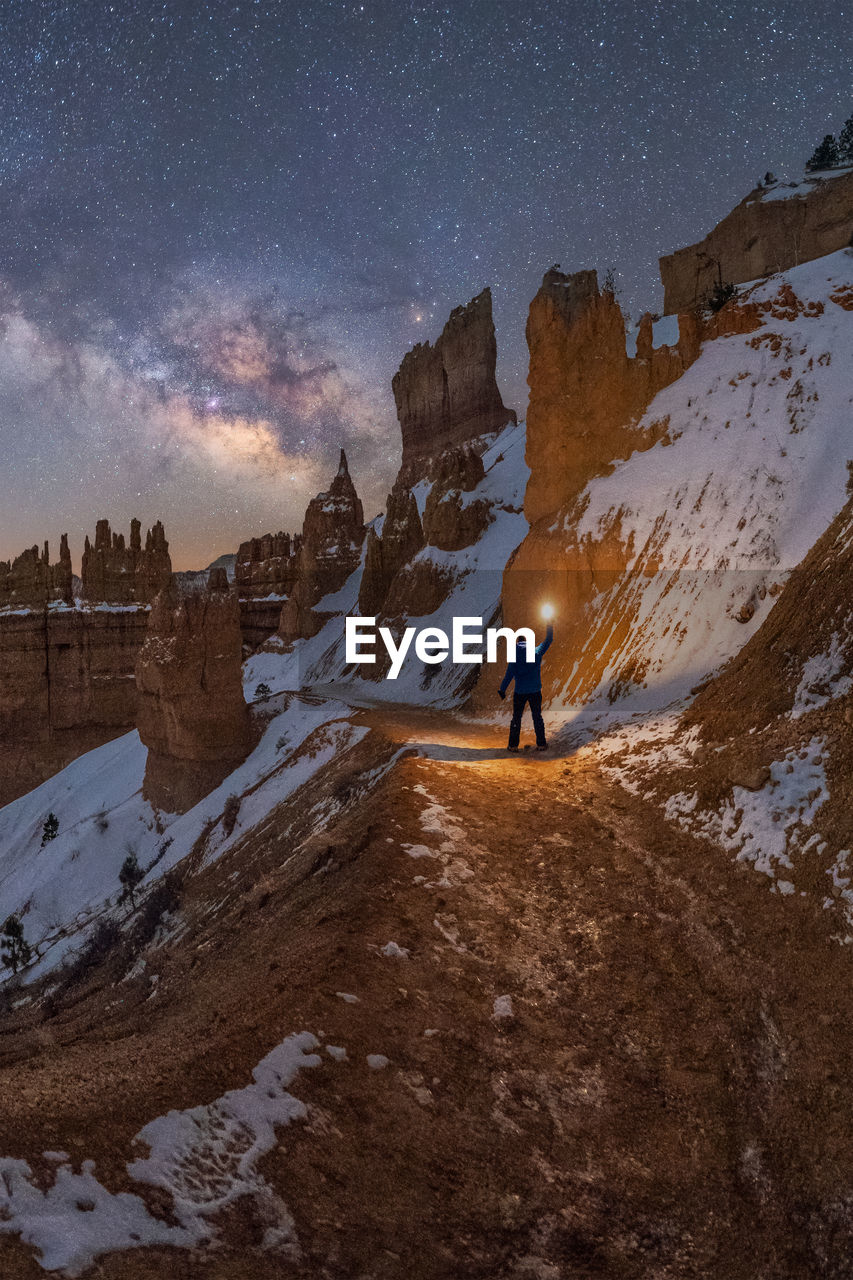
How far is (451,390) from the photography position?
70.8 meters

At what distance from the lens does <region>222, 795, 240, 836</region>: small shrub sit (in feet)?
57.9

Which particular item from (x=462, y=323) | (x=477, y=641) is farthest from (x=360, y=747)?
(x=462, y=323)

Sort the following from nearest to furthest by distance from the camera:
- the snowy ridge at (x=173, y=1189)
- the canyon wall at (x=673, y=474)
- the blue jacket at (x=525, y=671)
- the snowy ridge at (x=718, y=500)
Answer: the snowy ridge at (x=173, y=1189)
the blue jacket at (x=525, y=671)
the snowy ridge at (x=718, y=500)
the canyon wall at (x=673, y=474)

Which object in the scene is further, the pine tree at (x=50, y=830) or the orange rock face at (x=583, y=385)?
the pine tree at (x=50, y=830)

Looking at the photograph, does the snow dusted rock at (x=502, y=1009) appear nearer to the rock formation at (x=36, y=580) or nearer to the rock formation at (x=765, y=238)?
the rock formation at (x=36, y=580)

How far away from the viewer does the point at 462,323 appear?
230 ft

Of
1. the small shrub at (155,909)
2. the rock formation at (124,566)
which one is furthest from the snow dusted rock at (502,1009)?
the rock formation at (124,566)

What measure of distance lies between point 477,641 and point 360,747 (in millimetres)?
18949

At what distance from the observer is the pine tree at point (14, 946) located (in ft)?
58.2

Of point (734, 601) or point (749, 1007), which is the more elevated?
point (734, 601)

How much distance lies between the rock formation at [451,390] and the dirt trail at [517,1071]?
209 ft

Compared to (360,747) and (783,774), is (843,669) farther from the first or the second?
(360,747)

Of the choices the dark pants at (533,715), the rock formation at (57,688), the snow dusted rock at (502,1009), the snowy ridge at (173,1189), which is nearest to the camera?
the snowy ridge at (173,1189)

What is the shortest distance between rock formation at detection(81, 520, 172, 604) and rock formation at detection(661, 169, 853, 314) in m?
38.9
